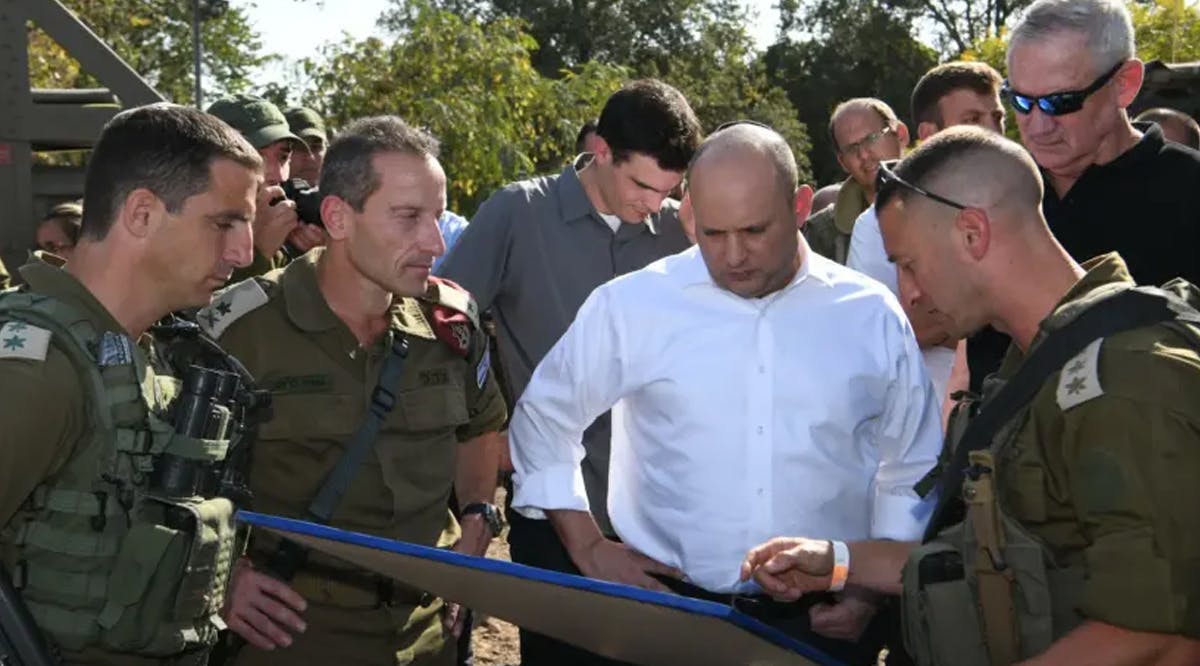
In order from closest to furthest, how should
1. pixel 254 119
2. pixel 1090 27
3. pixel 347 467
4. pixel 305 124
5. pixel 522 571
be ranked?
pixel 522 571, pixel 347 467, pixel 1090 27, pixel 254 119, pixel 305 124

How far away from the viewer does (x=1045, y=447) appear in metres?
2.38

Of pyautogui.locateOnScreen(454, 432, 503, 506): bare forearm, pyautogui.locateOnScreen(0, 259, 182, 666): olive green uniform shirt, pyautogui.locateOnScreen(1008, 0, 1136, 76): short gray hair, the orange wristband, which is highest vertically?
pyautogui.locateOnScreen(1008, 0, 1136, 76): short gray hair

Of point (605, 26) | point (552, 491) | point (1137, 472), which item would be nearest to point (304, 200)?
point (552, 491)

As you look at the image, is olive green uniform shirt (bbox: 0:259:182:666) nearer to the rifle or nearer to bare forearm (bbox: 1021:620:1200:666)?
the rifle

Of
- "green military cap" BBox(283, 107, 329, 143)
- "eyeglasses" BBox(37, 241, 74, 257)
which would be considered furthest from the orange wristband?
"eyeglasses" BBox(37, 241, 74, 257)

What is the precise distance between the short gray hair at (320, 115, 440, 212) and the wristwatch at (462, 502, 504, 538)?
871 millimetres

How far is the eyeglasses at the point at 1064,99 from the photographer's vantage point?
141 inches

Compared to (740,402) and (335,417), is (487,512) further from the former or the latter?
(740,402)

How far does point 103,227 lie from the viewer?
291 cm

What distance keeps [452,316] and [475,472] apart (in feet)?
1.52

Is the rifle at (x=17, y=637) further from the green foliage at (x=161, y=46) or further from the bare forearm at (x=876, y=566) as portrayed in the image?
the green foliage at (x=161, y=46)

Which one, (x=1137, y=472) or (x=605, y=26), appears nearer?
(x=1137, y=472)

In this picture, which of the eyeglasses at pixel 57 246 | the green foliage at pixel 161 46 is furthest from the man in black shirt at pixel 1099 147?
the green foliage at pixel 161 46

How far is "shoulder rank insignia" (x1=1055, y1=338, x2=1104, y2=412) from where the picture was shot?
226 cm
